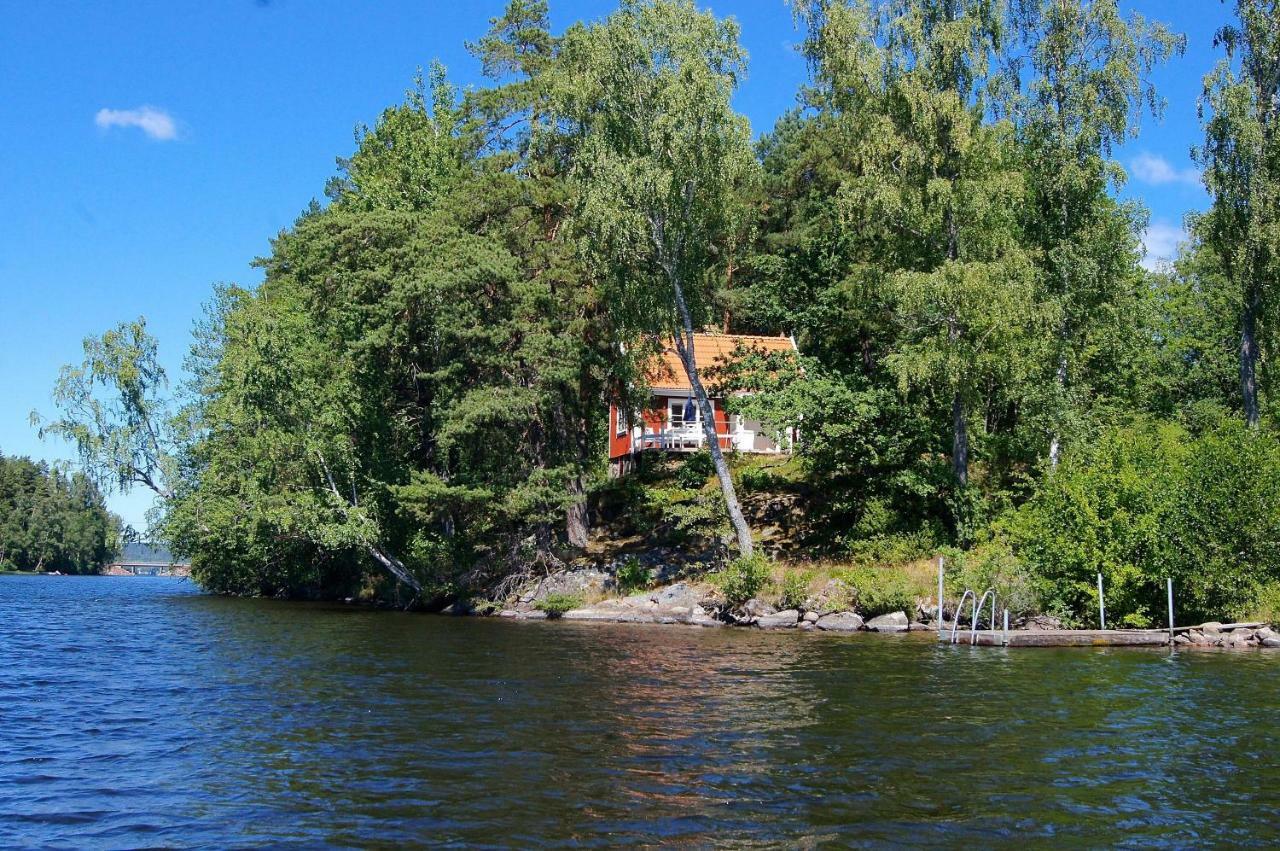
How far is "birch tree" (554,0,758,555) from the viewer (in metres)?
34.4

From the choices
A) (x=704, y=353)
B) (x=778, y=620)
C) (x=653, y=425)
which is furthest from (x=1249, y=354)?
(x=653, y=425)

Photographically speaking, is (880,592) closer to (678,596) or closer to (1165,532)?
(678,596)

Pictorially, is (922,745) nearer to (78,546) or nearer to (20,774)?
(20,774)

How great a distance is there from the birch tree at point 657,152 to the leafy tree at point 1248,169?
56.0 feet

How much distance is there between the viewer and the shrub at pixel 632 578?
37750 mm

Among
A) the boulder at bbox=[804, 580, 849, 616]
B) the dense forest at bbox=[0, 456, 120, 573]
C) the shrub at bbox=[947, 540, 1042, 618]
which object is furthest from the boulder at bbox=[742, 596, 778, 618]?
the dense forest at bbox=[0, 456, 120, 573]

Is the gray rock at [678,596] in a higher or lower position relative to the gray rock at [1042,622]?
higher

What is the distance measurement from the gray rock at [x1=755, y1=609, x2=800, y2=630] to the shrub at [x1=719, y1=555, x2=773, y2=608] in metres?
1.21

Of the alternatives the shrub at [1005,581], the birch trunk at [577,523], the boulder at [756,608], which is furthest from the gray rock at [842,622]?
the birch trunk at [577,523]

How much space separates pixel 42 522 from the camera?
11275 centimetres

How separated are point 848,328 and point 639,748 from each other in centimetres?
2850

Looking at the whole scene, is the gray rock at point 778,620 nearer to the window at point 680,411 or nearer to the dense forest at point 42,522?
the window at point 680,411

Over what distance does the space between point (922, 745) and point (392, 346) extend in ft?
104

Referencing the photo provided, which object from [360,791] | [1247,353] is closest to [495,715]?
[360,791]
